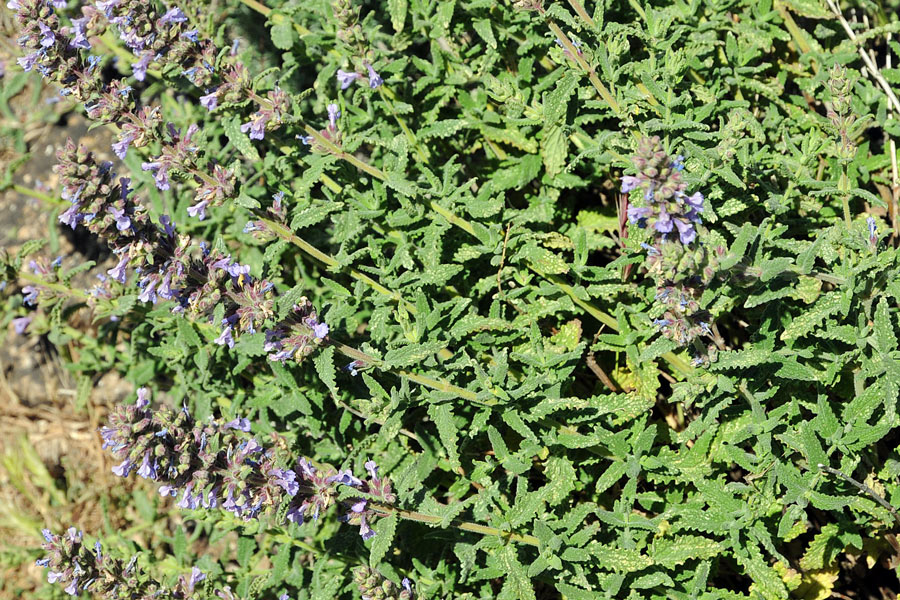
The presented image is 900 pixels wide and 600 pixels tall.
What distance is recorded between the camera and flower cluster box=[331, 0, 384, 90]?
4.16 metres

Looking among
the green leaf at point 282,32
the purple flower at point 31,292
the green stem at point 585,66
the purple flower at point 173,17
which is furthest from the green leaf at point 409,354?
the purple flower at point 31,292

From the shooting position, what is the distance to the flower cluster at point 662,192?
306 centimetres

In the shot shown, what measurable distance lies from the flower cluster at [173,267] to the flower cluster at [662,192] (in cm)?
148

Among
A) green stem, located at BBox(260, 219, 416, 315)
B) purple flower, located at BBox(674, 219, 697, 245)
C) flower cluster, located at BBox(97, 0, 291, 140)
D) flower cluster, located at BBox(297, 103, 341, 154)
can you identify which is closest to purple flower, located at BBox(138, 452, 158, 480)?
green stem, located at BBox(260, 219, 416, 315)

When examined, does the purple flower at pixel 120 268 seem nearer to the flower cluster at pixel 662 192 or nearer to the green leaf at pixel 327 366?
the green leaf at pixel 327 366

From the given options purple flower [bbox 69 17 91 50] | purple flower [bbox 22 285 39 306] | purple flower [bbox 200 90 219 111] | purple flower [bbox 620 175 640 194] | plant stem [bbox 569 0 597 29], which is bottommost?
purple flower [bbox 22 285 39 306]

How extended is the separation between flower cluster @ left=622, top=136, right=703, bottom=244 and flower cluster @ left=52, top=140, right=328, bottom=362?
1.48 m

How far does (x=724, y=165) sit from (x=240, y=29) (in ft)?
13.6

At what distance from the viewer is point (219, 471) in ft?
12.1

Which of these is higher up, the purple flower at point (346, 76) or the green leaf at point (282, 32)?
the green leaf at point (282, 32)

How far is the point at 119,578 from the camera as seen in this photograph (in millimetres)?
3977

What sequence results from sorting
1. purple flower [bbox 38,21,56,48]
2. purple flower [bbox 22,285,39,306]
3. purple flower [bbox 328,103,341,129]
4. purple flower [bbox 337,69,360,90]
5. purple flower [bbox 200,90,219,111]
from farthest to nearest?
purple flower [bbox 22,285,39,306] → purple flower [bbox 337,69,360,90] → purple flower [bbox 328,103,341,129] → purple flower [bbox 200,90,219,111] → purple flower [bbox 38,21,56,48]

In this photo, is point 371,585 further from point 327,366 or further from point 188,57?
point 188,57

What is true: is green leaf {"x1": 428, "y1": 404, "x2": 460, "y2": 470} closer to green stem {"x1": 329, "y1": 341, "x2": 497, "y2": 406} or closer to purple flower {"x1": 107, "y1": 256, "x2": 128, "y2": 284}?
green stem {"x1": 329, "y1": 341, "x2": 497, "y2": 406}
